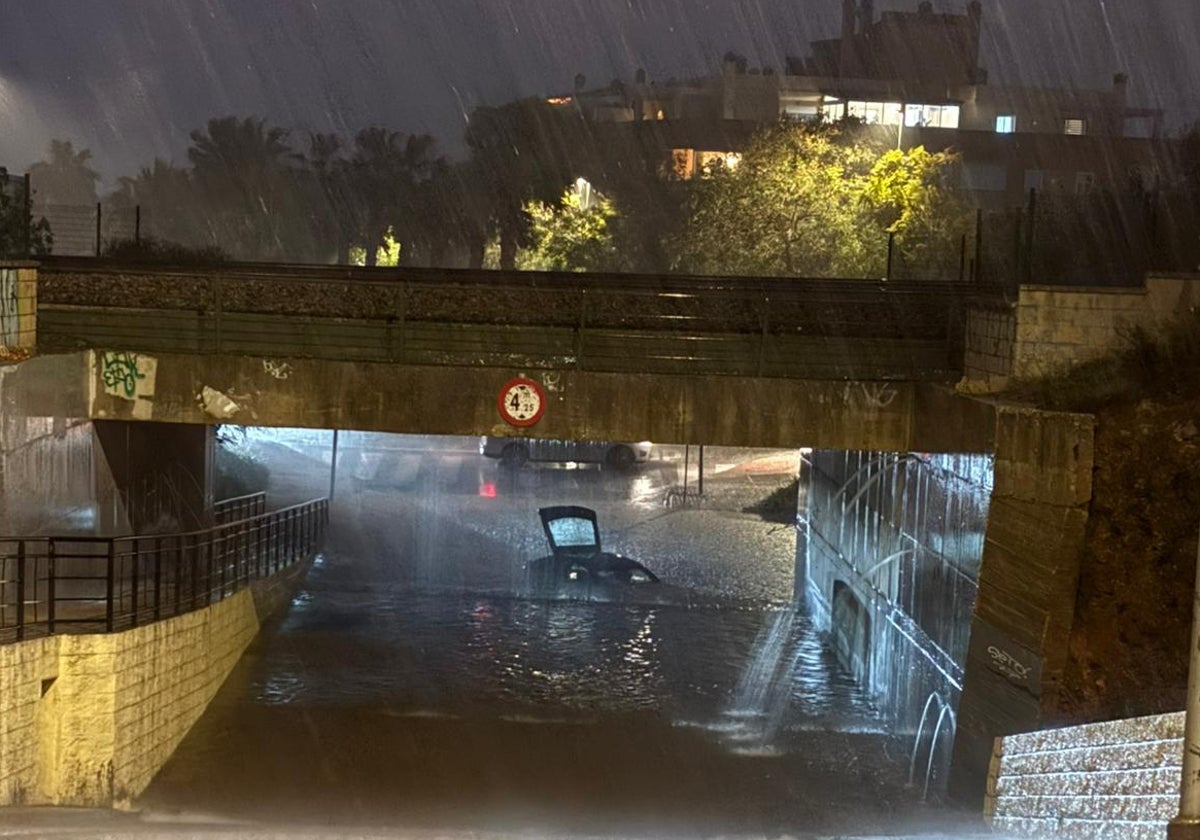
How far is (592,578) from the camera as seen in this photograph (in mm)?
24406

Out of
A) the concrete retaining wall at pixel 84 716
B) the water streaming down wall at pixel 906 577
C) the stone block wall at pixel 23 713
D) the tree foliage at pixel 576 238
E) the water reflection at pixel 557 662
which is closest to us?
the stone block wall at pixel 23 713

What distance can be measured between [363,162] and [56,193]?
168 ft

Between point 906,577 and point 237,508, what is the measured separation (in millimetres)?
10415

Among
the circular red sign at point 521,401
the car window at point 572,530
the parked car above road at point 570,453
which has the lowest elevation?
the car window at point 572,530

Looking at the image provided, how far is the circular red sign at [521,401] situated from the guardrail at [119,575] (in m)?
3.49

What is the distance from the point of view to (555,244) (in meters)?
50.8

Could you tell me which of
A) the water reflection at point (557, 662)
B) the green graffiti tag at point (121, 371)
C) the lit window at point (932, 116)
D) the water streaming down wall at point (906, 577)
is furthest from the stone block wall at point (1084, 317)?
the lit window at point (932, 116)

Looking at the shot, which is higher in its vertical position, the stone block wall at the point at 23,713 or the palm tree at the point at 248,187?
the palm tree at the point at 248,187

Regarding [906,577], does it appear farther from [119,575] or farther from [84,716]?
[84,716]

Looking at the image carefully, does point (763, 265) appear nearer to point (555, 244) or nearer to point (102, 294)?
point (555, 244)

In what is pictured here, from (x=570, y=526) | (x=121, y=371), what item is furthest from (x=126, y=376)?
(x=570, y=526)

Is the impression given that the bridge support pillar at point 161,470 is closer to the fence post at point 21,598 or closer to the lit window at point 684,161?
the fence post at point 21,598

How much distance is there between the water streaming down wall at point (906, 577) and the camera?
1288 centimetres

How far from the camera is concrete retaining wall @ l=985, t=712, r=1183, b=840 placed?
8.32 meters
